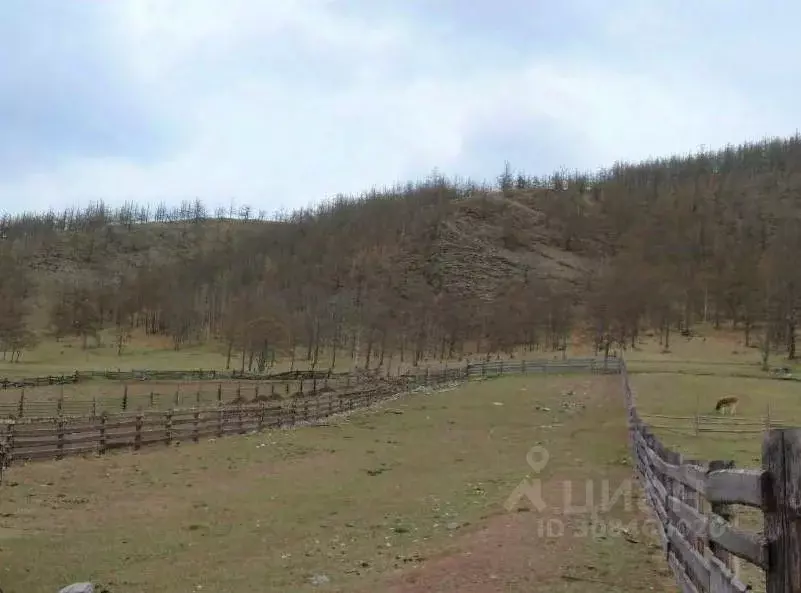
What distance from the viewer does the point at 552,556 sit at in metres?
8.96

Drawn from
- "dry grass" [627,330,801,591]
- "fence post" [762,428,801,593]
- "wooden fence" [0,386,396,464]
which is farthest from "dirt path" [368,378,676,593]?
"wooden fence" [0,386,396,464]

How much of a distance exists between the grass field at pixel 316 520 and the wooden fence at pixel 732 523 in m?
1.24

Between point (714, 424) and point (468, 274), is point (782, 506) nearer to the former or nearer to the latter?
point (714, 424)

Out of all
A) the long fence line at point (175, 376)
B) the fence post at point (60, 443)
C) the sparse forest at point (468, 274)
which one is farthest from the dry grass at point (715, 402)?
the long fence line at point (175, 376)

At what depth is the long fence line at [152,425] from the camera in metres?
19.2

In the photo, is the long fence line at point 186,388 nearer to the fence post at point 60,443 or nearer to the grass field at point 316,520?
the fence post at point 60,443

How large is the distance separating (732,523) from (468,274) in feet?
400

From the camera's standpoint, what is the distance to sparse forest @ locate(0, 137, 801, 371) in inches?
3425

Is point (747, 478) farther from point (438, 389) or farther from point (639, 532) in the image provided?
point (438, 389)

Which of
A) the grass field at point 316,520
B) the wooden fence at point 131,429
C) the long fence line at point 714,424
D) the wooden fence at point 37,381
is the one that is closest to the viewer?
the grass field at point 316,520

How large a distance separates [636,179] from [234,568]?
19554cm

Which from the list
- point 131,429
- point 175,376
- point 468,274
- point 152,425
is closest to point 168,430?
point 152,425

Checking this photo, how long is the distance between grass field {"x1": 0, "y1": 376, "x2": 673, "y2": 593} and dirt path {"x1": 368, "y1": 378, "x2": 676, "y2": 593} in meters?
0.03

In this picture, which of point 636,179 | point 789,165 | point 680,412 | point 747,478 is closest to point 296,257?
point 636,179
